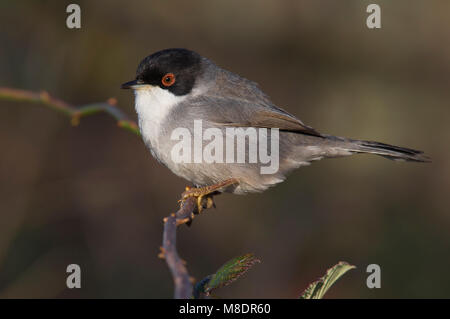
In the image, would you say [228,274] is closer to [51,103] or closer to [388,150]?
[51,103]

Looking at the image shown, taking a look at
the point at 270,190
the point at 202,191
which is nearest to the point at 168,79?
the point at 202,191

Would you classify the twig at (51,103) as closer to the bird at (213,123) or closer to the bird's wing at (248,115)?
the bird at (213,123)

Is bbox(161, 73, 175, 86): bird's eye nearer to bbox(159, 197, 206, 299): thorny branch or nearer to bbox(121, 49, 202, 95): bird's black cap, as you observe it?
bbox(121, 49, 202, 95): bird's black cap

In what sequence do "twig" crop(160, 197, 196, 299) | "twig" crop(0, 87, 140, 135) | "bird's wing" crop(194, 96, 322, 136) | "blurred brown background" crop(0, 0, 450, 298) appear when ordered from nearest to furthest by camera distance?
"twig" crop(160, 197, 196, 299), "twig" crop(0, 87, 140, 135), "bird's wing" crop(194, 96, 322, 136), "blurred brown background" crop(0, 0, 450, 298)

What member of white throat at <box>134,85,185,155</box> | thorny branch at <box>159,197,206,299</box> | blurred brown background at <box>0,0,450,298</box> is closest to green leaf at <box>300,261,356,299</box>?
thorny branch at <box>159,197,206,299</box>

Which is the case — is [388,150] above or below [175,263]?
above

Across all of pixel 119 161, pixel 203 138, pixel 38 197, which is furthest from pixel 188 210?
pixel 119 161
